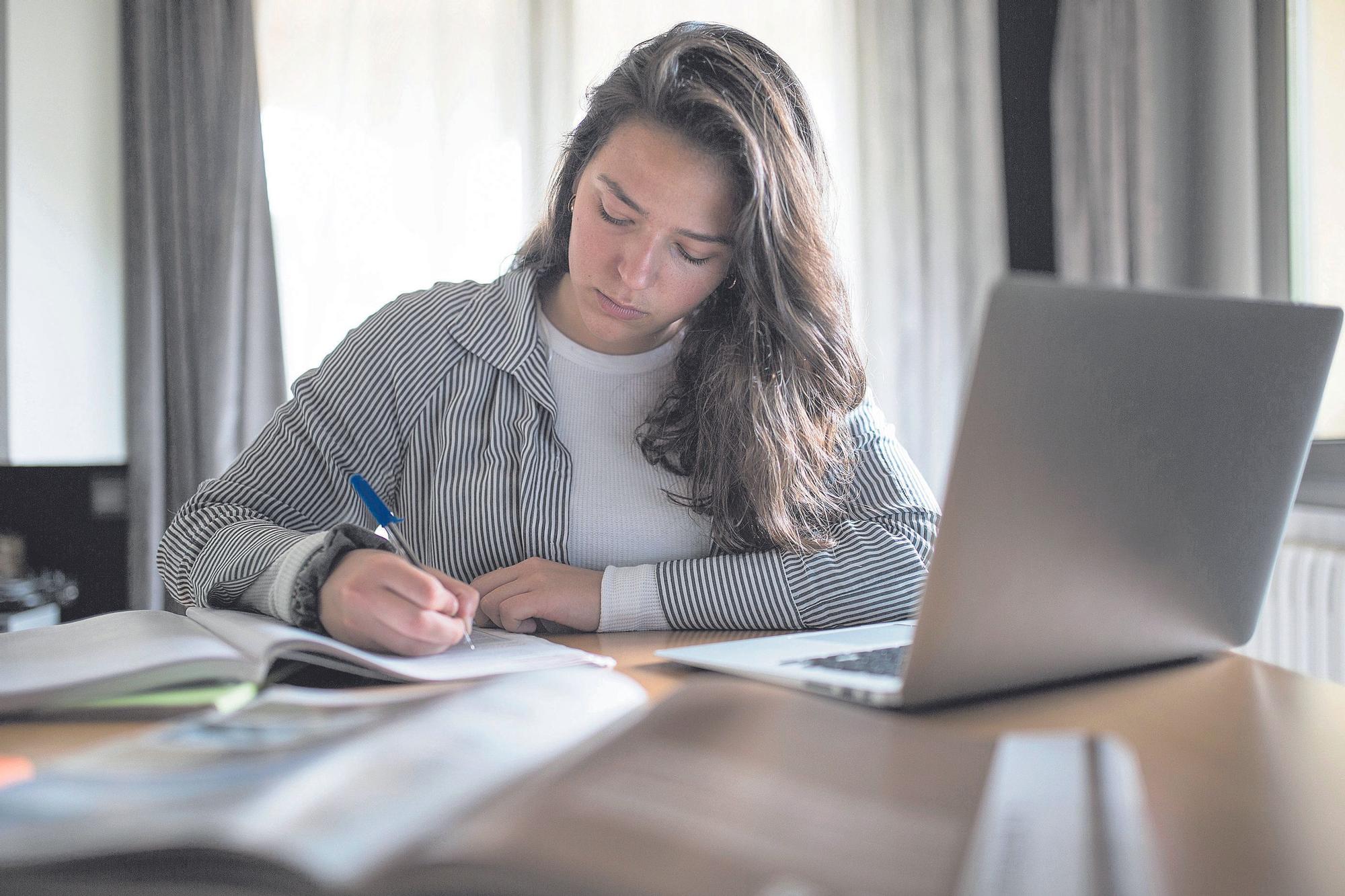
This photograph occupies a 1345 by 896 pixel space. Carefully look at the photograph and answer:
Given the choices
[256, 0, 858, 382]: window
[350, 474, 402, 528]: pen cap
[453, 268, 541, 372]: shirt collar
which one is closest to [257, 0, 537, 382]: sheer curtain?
[256, 0, 858, 382]: window

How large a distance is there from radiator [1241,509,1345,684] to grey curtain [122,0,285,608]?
2.42m

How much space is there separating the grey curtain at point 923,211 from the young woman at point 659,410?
160 centimetres

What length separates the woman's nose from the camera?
3.75 feet

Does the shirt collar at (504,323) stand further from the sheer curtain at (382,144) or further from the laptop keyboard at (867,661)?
the sheer curtain at (382,144)

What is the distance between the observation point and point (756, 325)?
1.24 m

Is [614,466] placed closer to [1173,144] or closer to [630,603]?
[630,603]

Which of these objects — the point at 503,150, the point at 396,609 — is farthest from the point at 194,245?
the point at 396,609

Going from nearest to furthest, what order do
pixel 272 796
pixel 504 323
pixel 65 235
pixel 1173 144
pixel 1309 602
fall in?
pixel 272 796
pixel 504 323
pixel 1309 602
pixel 1173 144
pixel 65 235

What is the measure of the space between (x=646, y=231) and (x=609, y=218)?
5cm

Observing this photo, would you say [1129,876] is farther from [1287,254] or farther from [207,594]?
[1287,254]

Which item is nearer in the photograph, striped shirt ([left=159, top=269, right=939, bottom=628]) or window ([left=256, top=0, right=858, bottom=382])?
striped shirt ([left=159, top=269, right=939, bottom=628])

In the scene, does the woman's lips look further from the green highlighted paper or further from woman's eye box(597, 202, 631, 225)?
the green highlighted paper

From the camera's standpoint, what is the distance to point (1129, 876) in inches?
13.9

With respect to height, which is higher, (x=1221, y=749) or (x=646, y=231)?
(x=646, y=231)
